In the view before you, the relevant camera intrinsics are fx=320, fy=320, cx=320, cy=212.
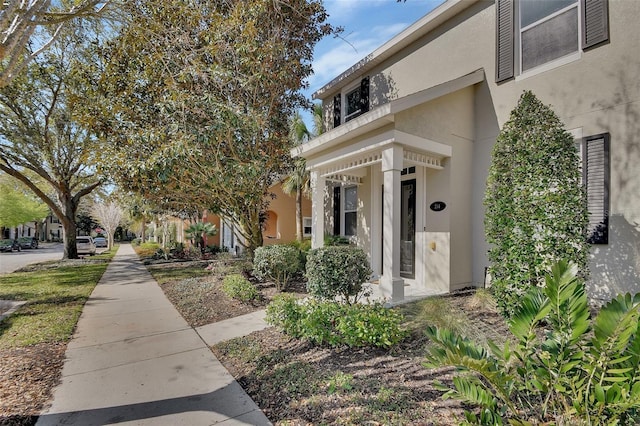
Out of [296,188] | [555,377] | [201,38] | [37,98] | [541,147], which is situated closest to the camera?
[555,377]

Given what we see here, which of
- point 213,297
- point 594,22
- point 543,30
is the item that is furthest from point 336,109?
point 213,297

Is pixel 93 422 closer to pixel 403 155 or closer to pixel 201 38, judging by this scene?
pixel 403 155

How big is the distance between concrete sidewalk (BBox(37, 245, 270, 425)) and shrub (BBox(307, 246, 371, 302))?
2154 mm

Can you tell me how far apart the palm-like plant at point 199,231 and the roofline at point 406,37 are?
1251 centimetres

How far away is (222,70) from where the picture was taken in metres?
7.75

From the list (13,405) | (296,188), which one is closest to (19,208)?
(296,188)

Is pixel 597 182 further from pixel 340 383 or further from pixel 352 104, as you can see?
pixel 352 104

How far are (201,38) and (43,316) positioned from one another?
749 centimetres

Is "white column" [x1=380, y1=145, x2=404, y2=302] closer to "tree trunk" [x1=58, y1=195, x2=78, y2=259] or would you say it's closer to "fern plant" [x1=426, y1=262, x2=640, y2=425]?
"fern plant" [x1=426, y1=262, x2=640, y2=425]

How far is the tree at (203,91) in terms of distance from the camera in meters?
7.85

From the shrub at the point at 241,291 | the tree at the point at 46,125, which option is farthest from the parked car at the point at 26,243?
the shrub at the point at 241,291

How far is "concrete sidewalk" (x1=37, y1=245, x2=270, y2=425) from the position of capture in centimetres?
313

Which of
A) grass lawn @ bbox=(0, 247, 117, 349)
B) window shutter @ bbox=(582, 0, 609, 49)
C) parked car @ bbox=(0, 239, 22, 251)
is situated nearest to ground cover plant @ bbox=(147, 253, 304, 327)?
grass lawn @ bbox=(0, 247, 117, 349)

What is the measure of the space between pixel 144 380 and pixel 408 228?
6.53 m
